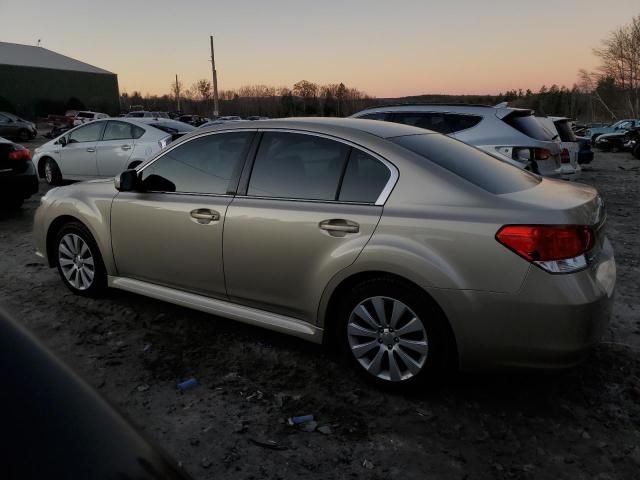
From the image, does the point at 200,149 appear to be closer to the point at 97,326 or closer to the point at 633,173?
the point at 97,326

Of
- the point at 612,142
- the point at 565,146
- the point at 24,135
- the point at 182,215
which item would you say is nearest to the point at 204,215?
the point at 182,215

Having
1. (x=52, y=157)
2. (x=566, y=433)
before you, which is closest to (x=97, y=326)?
(x=566, y=433)

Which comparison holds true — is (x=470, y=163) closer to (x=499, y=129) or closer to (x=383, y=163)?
(x=383, y=163)

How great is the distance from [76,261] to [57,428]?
3.86 meters

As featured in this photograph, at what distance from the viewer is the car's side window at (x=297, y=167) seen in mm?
3334

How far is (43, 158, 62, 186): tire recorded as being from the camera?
11719 mm

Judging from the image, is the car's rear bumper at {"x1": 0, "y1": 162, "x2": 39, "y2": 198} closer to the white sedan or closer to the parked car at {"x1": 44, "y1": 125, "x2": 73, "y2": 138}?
the white sedan

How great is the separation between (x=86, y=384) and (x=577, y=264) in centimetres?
231

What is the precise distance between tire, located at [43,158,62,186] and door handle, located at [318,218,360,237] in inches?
404

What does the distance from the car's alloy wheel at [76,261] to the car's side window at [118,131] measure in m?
6.04

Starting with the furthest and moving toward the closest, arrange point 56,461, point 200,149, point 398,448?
point 200,149 → point 398,448 → point 56,461

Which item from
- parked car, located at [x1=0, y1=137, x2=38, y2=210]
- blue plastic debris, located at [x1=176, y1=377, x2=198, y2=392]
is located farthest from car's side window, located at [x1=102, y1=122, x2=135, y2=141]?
blue plastic debris, located at [x1=176, y1=377, x2=198, y2=392]

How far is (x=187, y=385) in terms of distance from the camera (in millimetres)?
3273

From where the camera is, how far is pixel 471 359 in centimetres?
288
